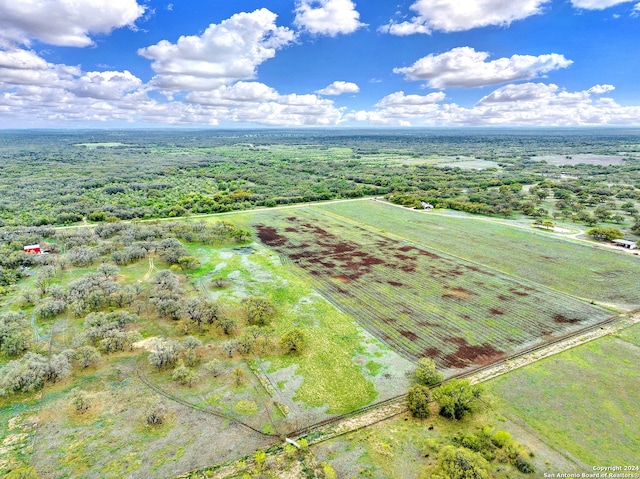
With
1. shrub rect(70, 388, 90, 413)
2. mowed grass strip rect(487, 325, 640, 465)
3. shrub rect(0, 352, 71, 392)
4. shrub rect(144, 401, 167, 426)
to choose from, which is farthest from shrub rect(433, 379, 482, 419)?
shrub rect(0, 352, 71, 392)

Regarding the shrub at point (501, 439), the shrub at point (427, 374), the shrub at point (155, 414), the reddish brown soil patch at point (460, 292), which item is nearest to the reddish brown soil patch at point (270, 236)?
the reddish brown soil patch at point (460, 292)

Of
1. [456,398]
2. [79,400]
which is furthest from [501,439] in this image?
[79,400]

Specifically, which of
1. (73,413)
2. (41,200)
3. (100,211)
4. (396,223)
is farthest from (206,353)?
(41,200)

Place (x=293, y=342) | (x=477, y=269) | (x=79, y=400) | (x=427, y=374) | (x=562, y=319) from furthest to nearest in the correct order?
(x=477, y=269) < (x=562, y=319) < (x=293, y=342) < (x=427, y=374) < (x=79, y=400)

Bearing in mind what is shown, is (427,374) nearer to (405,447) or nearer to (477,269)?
(405,447)

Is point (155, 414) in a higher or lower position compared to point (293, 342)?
lower

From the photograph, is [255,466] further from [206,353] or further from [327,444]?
[206,353]

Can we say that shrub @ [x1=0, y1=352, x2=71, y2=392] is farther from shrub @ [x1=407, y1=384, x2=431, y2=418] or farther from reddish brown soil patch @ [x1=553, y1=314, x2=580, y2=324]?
reddish brown soil patch @ [x1=553, y1=314, x2=580, y2=324]
